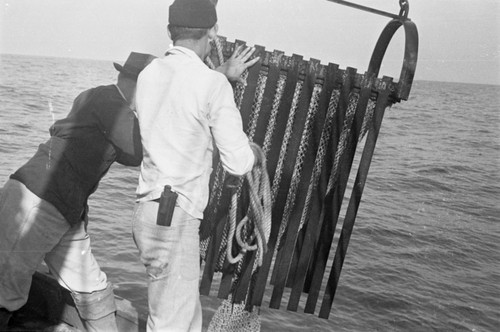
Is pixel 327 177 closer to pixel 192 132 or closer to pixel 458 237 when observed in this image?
pixel 192 132

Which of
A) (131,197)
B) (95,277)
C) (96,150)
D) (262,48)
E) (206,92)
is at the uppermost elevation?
(262,48)

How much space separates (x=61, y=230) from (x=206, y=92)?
5.00ft

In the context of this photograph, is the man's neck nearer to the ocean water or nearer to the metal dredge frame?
the metal dredge frame

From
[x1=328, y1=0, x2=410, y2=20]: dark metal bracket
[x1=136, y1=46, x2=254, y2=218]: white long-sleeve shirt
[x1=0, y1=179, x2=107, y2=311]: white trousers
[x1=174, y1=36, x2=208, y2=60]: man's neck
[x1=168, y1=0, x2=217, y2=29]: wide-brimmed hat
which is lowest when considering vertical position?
[x1=0, y1=179, x2=107, y2=311]: white trousers

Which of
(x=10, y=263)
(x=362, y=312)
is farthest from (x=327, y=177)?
(x=362, y=312)

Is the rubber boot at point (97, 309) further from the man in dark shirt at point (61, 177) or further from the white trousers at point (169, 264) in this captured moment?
the white trousers at point (169, 264)

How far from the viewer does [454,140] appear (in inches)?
1316

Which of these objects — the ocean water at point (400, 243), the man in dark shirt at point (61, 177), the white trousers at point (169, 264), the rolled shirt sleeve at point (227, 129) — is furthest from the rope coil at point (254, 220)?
the ocean water at point (400, 243)

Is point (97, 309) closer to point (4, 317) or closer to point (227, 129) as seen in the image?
point (4, 317)

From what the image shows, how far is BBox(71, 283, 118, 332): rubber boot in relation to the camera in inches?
159

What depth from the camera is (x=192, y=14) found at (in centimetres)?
313

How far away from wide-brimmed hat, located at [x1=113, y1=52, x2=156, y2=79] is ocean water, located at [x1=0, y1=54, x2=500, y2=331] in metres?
2.32

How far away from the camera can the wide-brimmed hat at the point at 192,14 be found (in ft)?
10.3

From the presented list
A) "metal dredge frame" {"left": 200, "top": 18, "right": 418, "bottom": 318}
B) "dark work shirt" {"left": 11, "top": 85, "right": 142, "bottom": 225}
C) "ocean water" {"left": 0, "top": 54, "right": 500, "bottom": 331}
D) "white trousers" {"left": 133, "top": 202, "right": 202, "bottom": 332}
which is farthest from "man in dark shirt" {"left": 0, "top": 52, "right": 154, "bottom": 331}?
"ocean water" {"left": 0, "top": 54, "right": 500, "bottom": 331}
